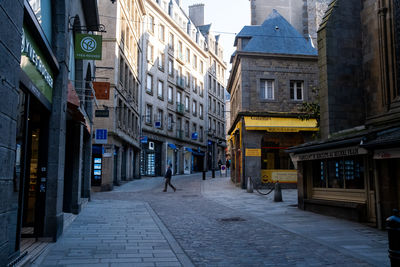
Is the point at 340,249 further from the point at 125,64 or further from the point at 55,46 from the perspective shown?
the point at 125,64

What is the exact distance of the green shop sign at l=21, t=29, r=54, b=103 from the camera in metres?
5.75

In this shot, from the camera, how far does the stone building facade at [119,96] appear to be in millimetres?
24719

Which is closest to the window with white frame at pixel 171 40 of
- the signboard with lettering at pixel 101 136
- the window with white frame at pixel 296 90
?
the window with white frame at pixel 296 90

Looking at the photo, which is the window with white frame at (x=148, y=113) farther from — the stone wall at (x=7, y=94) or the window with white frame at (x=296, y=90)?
the stone wall at (x=7, y=94)

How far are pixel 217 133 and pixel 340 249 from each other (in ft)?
175

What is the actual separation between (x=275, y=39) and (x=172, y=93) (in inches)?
727

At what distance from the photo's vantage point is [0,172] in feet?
13.9

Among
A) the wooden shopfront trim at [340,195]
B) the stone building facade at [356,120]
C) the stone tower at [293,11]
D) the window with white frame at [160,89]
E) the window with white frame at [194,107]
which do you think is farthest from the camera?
the window with white frame at [194,107]

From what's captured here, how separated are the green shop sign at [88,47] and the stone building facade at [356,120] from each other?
7026 millimetres

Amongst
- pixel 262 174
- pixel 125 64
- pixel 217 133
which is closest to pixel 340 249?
pixel 262 174

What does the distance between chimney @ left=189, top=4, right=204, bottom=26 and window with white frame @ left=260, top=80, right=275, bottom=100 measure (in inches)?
1436

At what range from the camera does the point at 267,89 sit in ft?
84.2

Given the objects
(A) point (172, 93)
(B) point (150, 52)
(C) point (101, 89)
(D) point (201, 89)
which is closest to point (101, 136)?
(C) point (101, 89)

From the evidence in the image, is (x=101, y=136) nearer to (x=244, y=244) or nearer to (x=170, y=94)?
(x=244, y=244)
